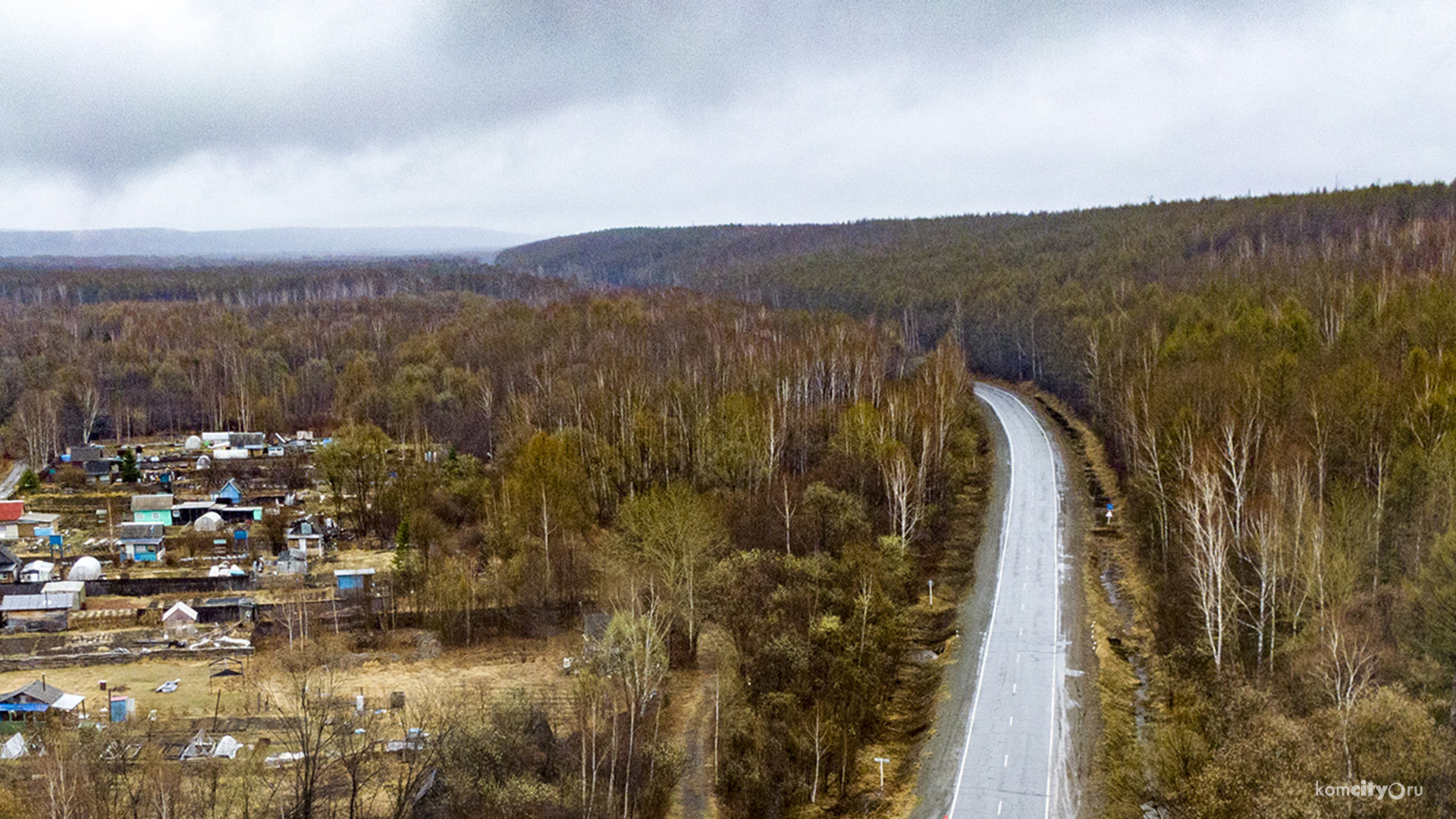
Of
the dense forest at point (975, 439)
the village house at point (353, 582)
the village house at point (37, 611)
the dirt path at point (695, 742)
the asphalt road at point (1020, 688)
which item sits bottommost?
the village house at point (37, 611)

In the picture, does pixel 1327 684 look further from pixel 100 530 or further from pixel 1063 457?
pixel 100 530

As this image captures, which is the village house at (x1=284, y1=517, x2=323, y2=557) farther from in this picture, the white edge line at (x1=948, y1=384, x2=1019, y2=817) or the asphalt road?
the asphalt road

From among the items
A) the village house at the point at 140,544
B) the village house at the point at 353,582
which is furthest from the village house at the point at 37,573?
the village house at the point at 353,582

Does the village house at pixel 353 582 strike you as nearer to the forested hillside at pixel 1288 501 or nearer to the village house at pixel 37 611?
the village house at pixel 37 611

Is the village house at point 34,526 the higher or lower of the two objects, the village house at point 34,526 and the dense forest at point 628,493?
the lower

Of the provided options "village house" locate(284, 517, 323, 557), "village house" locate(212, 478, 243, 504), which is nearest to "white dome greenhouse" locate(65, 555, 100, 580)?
"village house" locate(284, 517, 323, 557)
